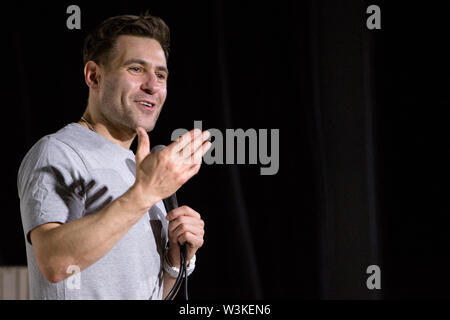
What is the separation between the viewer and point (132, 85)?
99cm

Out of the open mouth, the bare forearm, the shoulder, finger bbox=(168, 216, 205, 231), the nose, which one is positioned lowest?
finger bbox=(168, 216, 205, 231)

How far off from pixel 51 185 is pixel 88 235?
125mm

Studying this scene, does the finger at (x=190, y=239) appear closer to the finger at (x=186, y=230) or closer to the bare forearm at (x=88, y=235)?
the finger at (x=186, y=230)

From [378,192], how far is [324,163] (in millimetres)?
191

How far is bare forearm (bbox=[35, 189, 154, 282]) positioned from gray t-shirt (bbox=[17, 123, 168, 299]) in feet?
0.10

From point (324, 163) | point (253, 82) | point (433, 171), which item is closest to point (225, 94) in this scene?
point (253, 82)

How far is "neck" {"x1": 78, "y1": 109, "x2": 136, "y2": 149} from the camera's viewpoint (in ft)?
3.29

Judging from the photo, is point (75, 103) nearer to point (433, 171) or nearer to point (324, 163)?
point (324, 163)

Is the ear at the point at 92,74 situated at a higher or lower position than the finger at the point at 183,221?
higher

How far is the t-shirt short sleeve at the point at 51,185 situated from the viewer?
772 millimetres

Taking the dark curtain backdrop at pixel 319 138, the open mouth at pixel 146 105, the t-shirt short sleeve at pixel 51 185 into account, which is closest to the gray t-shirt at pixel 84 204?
the t-shirt short sleeve at pixel 51 185

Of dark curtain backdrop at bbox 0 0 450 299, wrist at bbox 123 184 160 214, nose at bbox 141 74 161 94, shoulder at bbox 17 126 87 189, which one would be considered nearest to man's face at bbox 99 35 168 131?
nose at bbox 141 74 161 94

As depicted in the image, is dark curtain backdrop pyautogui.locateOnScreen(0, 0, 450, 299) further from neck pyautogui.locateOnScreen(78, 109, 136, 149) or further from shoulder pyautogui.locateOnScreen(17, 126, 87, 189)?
shoulder pyautogui.locateOnScreen(17, 126, 87, 189)
